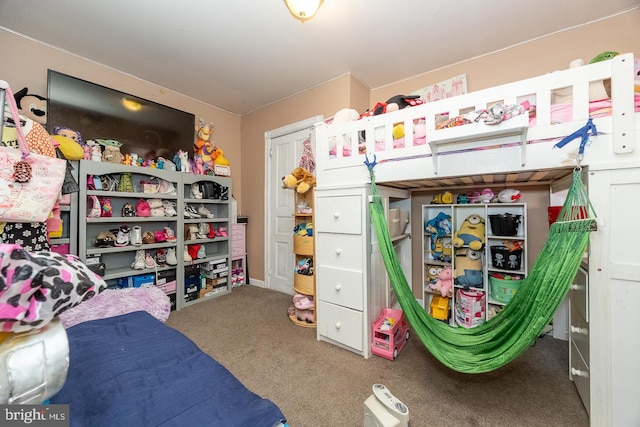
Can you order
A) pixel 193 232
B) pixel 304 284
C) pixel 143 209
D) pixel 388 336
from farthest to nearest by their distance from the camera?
pixel 193 232 → pixel 143 209 → pixel 304 284 → pixel 388 336

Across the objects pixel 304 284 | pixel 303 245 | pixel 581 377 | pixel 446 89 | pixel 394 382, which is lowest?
pixel 394 382

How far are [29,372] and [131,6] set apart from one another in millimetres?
2360

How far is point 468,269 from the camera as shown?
85.2 inches

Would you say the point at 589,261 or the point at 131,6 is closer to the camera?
the point at 589,261

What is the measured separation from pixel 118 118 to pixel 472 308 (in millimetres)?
3682

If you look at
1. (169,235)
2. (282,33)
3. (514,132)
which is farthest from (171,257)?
(514,132)

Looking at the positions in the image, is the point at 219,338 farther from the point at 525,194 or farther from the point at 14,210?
the point at 525,194

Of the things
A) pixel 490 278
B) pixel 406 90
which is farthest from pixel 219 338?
pixel 406 90

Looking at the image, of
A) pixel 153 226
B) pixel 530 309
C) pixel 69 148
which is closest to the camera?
pixel 530 309

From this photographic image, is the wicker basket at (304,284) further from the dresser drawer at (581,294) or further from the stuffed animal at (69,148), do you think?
the stuffed animal at (69,148)

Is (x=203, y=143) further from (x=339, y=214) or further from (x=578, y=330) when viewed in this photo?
(x=578, y=330)

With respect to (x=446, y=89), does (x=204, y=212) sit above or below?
below

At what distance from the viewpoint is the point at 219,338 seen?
2.00 meters

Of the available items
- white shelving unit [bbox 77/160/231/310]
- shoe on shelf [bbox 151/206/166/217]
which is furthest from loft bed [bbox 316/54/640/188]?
shoe on shelf [bbox 151/206/166/217]
